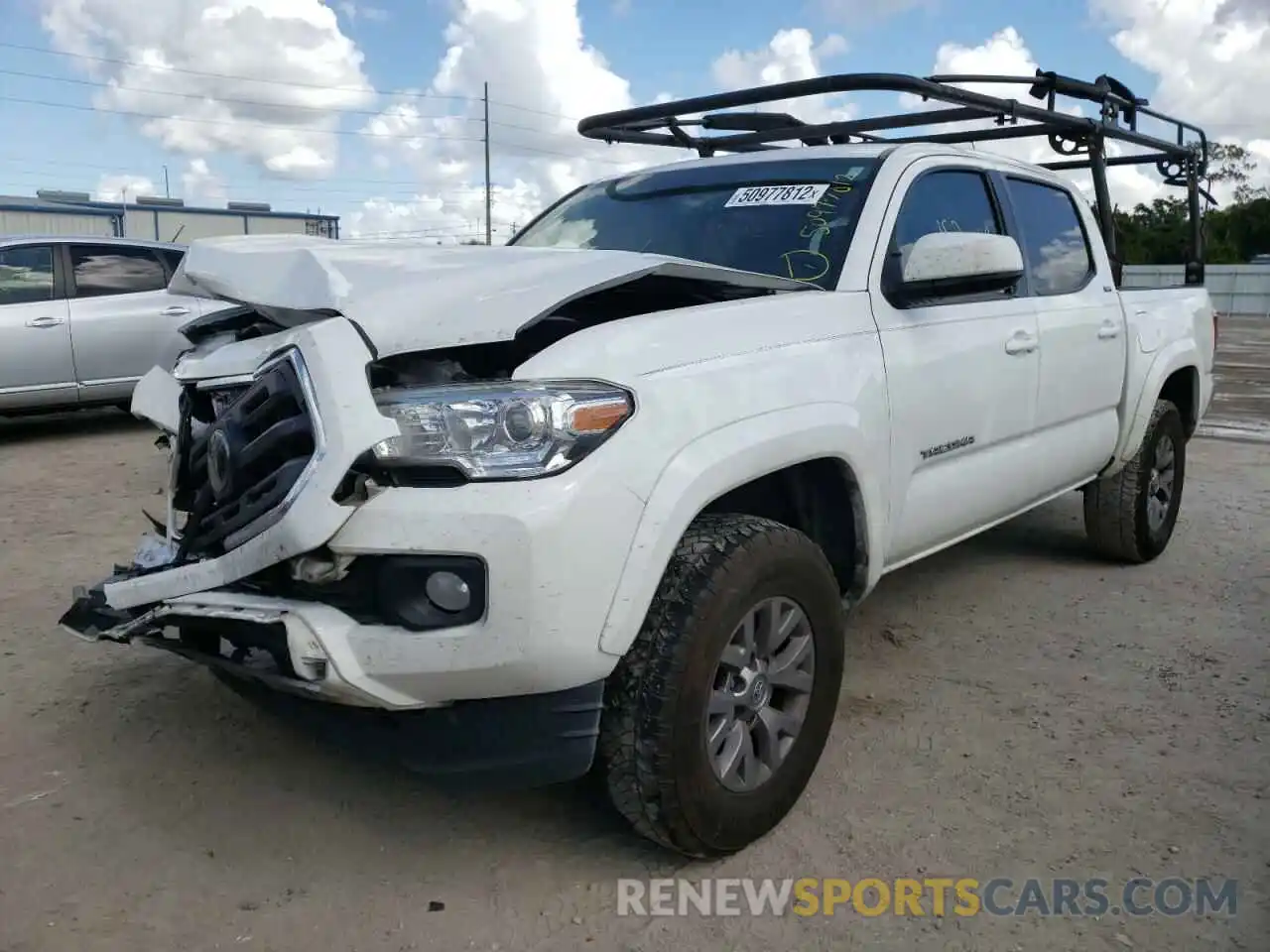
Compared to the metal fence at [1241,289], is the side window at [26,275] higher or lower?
lower

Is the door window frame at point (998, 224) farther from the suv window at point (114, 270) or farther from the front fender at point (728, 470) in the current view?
the suv window at point (114, 270)

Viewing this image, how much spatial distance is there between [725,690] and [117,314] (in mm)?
7894

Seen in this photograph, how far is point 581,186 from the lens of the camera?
444 centimetres

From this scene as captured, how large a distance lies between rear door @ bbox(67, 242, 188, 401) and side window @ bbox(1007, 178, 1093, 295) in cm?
673

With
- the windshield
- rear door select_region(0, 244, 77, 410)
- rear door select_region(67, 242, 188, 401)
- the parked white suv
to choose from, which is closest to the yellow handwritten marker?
the windshield

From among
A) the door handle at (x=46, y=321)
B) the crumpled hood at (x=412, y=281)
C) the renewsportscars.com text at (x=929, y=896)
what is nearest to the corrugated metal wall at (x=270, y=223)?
the door handle at (x=46, y=321)

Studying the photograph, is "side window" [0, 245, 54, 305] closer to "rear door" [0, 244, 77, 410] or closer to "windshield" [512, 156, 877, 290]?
"rear door" [0, 244, 77, 410]

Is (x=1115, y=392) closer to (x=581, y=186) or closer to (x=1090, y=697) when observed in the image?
(x=1090, y=697)

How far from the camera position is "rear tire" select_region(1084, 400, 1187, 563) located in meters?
4.96

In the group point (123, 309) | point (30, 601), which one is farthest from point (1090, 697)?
point (123, 309)

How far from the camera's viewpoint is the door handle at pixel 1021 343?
377 cm

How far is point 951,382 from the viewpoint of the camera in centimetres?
341

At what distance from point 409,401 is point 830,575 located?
1190 millimetres

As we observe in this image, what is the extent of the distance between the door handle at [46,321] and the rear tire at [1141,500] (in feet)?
25.0
